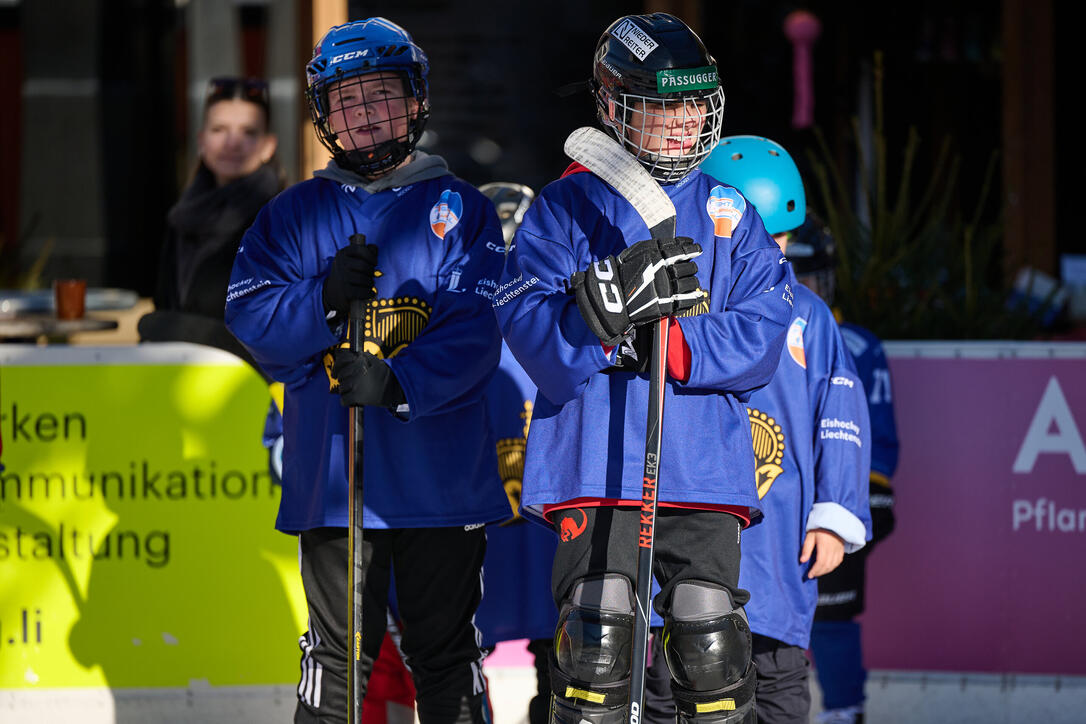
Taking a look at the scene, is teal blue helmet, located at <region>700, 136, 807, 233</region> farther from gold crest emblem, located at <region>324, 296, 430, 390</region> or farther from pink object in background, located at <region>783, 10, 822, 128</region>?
pink object in background, located at <region>783, 10, 822, 128</region>

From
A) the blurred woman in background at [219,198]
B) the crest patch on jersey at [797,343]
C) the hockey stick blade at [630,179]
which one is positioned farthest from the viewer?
the blurred woman in background at [219,198]

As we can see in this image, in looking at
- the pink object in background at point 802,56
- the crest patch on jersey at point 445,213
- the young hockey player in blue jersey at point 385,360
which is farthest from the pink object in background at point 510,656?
the pink object in background at point 802,56

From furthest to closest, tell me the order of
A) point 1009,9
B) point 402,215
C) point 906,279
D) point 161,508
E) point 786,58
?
point 786,58 < point 1009,9 < point 906,279 < point 161,508 < point 402,215

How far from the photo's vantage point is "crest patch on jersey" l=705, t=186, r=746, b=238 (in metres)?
3.23

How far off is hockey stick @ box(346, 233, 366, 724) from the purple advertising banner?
211cm

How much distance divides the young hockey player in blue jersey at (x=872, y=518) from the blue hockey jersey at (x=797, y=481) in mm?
564

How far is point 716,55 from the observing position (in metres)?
8.99

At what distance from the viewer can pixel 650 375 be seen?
3.04 meters

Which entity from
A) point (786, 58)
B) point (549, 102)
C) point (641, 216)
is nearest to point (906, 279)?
point (641, 216)

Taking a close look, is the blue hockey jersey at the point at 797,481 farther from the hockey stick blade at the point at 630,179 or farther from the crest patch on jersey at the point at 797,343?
the hockey stick blade at the point at 630,179

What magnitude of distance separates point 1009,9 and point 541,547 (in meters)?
5.99

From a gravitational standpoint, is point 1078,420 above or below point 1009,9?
below

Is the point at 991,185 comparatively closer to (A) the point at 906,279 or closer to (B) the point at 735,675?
(A) the point at 906,279

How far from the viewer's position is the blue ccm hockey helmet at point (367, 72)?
11.3 feet
